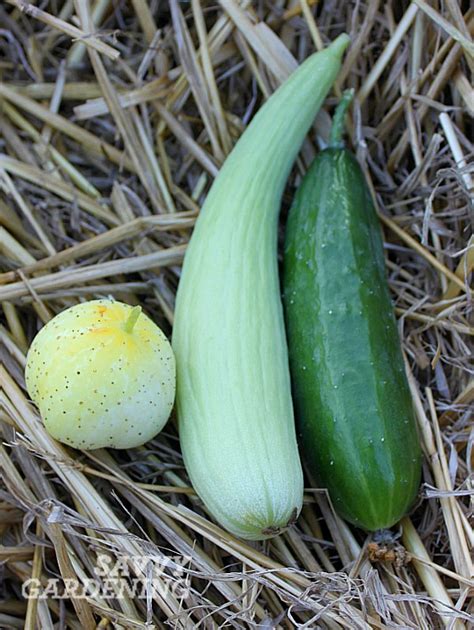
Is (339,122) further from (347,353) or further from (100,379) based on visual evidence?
(100,379)

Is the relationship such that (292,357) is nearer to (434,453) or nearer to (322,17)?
(434,453)

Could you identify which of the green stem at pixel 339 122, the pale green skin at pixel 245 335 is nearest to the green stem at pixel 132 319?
the pale green skin at pixel 245 335

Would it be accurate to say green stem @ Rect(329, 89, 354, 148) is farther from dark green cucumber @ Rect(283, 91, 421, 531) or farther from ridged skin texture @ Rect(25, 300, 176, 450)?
ridged skin texture @ Rect(25, 300, 176, 450)

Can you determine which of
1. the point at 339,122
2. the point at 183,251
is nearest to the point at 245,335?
the point at 183,251

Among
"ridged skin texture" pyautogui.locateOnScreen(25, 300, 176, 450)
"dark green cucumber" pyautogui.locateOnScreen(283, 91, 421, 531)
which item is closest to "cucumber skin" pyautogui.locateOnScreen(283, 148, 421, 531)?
"dark green cucumber" pyautogui.locateOnScreen(283, 91, 421, 531)

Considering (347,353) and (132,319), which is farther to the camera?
(347,353)

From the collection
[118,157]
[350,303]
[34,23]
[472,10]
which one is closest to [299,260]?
[350,303]

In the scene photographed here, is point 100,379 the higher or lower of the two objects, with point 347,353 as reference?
higher
